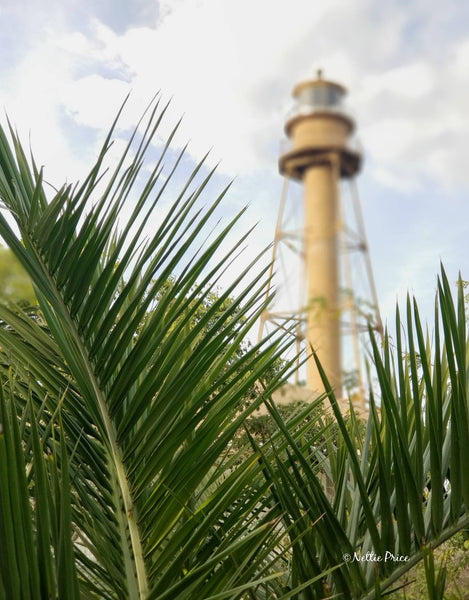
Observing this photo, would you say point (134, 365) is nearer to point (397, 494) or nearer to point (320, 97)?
point (397, 494)

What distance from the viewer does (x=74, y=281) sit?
87 centimetres

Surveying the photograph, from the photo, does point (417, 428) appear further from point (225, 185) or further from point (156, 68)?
point (156, 68)

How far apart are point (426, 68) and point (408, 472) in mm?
10722

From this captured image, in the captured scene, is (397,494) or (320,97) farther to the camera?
(320,97)

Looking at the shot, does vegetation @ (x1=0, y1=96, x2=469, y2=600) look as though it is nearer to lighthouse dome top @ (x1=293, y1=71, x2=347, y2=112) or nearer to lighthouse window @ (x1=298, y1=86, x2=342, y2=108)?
lighthouse dome top @ (x1=293, y1=71, x2=347, y2=112)

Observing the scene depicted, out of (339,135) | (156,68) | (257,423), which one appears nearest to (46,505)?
(156,68)

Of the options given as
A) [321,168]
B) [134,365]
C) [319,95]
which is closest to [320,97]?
[319,95]

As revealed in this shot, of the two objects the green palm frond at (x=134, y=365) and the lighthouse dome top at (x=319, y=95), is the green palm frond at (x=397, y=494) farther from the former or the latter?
the lighthouse dome top at (x=319, y=95)

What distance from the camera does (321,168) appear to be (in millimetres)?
12008

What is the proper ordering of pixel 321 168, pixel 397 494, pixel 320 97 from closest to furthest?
pixel 397 494 < pixel 321 168 < pixel 320 97

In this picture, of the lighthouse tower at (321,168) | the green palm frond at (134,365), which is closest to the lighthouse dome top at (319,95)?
the lighthouse tower at (321,168)

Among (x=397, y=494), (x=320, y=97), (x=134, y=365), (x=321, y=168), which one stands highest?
(x=320, y=97)

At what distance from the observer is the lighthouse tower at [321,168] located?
1114 centimetres

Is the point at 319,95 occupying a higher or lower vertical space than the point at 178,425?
higher
